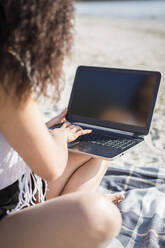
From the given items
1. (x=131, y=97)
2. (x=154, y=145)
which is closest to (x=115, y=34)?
(x=154, y=145)

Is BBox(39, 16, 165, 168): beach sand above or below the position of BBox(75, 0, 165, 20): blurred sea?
above

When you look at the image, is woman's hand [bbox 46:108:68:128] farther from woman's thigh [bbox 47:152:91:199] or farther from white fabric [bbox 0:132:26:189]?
white fabric [bbox 0:132:26:189]

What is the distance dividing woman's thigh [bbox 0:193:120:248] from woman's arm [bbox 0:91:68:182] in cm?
14

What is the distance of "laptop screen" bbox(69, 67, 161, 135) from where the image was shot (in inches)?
72.8

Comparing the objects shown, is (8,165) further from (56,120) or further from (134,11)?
(134,11)

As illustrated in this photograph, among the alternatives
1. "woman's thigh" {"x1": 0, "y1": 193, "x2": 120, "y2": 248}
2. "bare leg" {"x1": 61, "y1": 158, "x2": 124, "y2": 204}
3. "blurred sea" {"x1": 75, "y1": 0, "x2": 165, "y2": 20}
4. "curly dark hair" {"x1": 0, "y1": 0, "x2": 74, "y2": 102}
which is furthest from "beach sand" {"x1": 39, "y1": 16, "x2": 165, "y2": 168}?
"blurred sea" {"x1": 75, "y1": 0, "x2": 165, "y2": 20}

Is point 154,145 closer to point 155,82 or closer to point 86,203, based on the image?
point 155,82

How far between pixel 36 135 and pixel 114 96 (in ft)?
3.45

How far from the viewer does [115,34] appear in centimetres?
1220

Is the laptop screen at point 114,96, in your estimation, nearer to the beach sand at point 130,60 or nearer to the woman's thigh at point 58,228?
the beach sand at point 130,60

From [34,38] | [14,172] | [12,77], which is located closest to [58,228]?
[14,172]

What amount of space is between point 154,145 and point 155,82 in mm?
1151

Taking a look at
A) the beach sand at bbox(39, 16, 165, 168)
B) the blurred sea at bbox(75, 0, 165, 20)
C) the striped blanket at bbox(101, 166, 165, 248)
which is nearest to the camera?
the striped blanket at bbox(101, 166, 165, 248)

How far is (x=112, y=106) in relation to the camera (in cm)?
197
